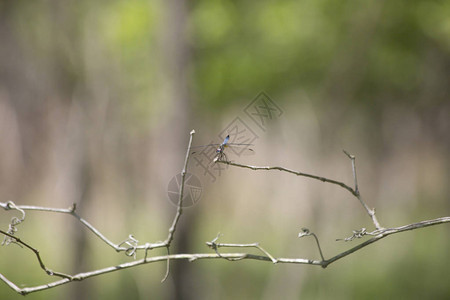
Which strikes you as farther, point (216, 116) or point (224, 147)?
point (216, 116)

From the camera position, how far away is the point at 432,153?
16109 millimetres

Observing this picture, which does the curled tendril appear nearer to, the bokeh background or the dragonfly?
the dragonfly

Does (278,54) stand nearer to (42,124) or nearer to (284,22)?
(284,22)

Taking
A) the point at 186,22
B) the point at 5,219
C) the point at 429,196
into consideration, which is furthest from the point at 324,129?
the point at 429,196

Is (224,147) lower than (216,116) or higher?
lower

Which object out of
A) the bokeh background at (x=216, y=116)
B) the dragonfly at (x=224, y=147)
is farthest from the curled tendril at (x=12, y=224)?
the bokeh background at (x=216, y=116)

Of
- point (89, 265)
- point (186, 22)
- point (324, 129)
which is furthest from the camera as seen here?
point (324, 129)

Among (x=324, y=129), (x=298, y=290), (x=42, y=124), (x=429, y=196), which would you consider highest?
(x=42, y=124)

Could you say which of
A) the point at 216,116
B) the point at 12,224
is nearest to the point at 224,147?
the point at 12,224

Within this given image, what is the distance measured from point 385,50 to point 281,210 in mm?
5379

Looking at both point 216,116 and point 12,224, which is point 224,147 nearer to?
point 12,224

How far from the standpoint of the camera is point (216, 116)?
842 cm

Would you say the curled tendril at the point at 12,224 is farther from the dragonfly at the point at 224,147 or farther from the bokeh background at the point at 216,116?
the bokeh background at the point at 216,116

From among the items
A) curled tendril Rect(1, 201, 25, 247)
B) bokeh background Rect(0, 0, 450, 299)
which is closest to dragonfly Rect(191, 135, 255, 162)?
curled tendril Rect(1, 201, 25, 247)
